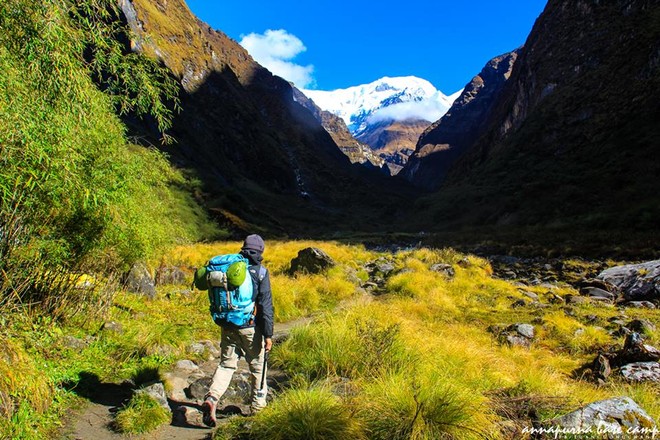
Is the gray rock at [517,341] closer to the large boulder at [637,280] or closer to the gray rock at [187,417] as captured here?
the gray rock at [187,417]

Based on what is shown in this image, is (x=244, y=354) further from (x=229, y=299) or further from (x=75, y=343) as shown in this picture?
(x=75, y=343)

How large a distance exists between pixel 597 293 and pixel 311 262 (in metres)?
9.43

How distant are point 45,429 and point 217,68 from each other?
398 ft

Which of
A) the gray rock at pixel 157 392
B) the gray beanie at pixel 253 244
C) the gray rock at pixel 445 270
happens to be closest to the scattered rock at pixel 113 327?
the gray rock at pixel 157 392

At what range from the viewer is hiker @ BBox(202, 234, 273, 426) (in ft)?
14.2

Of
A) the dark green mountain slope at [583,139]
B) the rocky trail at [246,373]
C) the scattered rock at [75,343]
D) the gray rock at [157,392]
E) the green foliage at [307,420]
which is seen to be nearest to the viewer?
the green foliage at [307,420]

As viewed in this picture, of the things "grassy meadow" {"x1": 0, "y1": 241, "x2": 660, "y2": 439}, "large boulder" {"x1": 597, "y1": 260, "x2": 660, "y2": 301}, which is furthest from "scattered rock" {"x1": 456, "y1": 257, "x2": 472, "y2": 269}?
"grassy meadow" {"x1": 0, "y1": 241, "x2": 660, "y2": 439}

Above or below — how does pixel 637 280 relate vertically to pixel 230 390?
above

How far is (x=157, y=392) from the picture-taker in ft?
14.9

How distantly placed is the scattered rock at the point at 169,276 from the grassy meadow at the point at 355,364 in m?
1.37

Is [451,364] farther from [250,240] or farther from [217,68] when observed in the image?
[217,68]

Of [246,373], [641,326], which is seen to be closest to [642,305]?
[641,326]

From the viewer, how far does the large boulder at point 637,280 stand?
431 inches

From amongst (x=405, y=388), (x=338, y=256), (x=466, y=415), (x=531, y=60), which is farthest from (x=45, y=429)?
(x=531, y=60)
